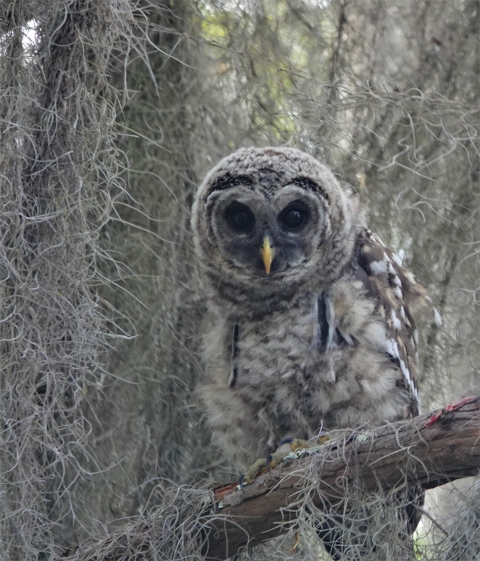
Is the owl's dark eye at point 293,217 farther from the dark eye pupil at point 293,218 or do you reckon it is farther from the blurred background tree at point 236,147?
the blurred background tree at point 236,147

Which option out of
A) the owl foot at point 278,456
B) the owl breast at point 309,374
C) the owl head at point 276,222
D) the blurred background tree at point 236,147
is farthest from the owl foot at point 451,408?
the blurred background tree at point 236,147

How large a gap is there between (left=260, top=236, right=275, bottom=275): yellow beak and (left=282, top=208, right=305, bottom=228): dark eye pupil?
8 cm

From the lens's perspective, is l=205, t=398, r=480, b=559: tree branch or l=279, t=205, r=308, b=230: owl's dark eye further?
l=279, t=205, r=308, b=230: owl's dark eye

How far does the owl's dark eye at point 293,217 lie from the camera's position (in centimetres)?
264

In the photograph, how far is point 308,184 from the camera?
266 cm

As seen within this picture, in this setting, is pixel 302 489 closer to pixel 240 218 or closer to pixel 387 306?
pixel 387 306

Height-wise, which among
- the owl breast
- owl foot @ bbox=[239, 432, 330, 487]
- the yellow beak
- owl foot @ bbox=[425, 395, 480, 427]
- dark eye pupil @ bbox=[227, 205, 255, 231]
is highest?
dark eye pupil @ bbox=[227, 205, 255, 231]

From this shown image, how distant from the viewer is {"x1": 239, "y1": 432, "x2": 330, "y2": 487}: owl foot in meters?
2.22

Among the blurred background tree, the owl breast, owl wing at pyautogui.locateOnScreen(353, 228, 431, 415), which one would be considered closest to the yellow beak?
the owl breast

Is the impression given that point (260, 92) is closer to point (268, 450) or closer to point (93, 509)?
point (268, 450)

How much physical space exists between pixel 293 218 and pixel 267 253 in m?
0.16

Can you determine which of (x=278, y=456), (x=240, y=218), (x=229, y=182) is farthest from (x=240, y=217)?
(x=278, y=456)

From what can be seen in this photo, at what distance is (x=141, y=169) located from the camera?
3111 millimetres

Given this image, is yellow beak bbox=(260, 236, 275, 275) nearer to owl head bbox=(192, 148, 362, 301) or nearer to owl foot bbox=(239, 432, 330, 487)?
owl head bbox=(192, 148, 362, 301)
